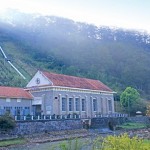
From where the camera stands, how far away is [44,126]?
3244cm

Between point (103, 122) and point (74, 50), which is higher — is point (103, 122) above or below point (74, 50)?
below

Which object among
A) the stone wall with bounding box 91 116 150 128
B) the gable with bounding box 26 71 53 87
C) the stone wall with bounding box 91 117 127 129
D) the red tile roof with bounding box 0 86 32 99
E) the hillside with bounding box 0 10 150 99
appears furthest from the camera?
the hillside with bounding box 0 10 150 99

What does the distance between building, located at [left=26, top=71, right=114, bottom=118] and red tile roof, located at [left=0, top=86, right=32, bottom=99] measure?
3.84 ft

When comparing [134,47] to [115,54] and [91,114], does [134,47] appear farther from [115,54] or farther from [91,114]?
[91,114]

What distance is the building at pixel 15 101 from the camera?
3544 cm

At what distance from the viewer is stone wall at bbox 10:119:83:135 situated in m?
29.5

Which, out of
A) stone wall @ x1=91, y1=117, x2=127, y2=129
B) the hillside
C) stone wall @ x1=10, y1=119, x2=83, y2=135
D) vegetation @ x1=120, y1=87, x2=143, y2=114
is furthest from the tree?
stone wall @ x1=10, y1=119, x2=83, y2=135

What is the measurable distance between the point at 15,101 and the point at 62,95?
6329 millimetres

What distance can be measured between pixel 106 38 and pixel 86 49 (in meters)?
16.0

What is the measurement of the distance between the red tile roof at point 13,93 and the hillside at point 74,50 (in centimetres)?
2119

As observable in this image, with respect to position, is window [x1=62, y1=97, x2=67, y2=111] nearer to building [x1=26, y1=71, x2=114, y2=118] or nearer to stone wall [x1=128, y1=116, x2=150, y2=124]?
building [x1=26, y1=71, x2=114, y2=118]

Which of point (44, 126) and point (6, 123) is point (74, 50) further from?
point (6, 123)

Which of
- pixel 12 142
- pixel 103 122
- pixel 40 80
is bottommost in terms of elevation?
pixel 12 142

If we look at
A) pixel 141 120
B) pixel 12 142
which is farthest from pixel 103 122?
pixel 12 142
